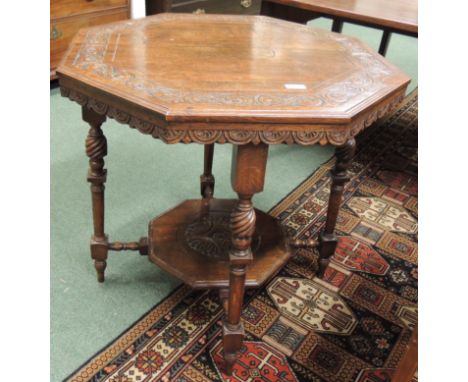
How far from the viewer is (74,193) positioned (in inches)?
84.1

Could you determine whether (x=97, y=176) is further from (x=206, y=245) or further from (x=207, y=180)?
(x=207, y=180)

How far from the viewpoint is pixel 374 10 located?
229cm

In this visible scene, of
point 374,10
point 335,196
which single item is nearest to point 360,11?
point 374,10

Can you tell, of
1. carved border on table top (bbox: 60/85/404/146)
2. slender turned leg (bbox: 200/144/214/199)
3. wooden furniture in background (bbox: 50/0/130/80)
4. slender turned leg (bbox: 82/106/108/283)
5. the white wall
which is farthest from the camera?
the white wall

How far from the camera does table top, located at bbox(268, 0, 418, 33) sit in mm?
2152

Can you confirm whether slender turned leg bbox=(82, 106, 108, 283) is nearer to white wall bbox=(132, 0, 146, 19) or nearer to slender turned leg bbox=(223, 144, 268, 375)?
slender turned leg bbox=(223, 144, 268, 375)

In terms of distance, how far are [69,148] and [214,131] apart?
5.55ft

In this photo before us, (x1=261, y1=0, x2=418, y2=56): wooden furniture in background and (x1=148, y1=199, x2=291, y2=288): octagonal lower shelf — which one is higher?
(x1=261, y1=0, x2=418, y2=56): wooden furniture in background

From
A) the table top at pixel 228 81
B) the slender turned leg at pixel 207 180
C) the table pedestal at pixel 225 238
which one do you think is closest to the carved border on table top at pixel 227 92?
the table top at pixel 228 81

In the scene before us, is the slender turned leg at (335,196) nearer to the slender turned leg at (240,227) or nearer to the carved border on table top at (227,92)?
the carved border on table top at (227,92)

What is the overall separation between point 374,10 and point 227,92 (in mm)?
1542

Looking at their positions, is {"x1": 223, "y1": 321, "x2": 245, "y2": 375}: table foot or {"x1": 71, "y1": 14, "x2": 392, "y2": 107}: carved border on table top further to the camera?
{"x1": 223, "y1": 321, "x2": 245, "y2": 375}: table foot

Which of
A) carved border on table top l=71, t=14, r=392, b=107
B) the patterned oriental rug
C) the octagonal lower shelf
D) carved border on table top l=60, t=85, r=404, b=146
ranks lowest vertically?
the patterned oriental rug

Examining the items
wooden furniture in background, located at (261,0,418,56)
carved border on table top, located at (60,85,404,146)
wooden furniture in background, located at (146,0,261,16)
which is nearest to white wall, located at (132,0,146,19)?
wooden furniture in background, located at (146,0,261,16)
